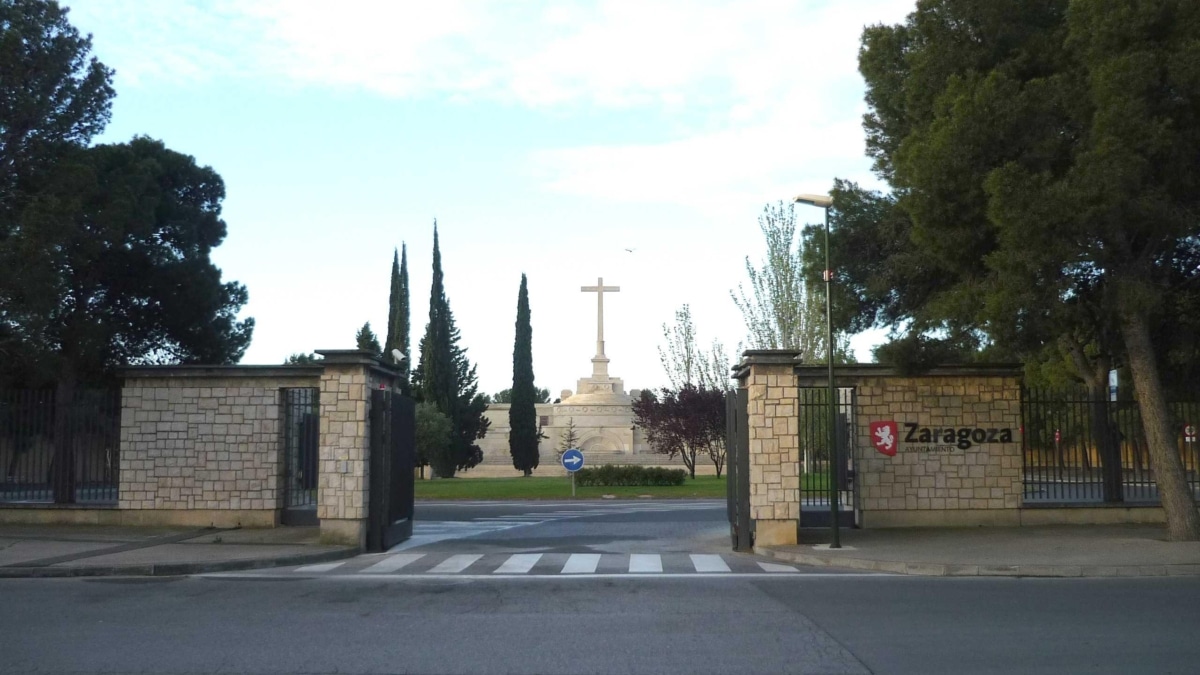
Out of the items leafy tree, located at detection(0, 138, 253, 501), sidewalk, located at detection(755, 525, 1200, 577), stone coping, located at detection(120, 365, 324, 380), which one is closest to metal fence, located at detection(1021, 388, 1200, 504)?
sidewalk, located at detection(755, 525, 1200, 577)

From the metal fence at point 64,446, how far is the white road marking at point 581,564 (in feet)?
30.0

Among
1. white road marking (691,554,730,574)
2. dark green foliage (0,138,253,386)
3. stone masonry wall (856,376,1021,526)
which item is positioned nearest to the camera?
white road marking (691,554,730,574)

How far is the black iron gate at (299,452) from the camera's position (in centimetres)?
1995

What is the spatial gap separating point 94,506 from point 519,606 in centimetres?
1211

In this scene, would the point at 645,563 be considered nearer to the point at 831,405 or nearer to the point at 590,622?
the point at 831,405

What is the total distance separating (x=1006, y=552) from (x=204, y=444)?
13.3 meters

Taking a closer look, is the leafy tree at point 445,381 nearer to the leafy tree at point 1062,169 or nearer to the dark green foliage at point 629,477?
the dark green foliage at point 629,477

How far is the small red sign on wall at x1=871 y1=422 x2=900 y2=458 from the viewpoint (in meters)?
18.7

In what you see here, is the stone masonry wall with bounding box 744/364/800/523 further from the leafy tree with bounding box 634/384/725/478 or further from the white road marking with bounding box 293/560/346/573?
the leafy tree with bounding box 634/384/725/478

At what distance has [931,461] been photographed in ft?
63.7

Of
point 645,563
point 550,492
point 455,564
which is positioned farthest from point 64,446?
point 550,492

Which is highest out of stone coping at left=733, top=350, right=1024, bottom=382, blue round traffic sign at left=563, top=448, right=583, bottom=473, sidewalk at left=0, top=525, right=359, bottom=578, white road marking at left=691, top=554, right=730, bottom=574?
stone coping at left=733, top=350, right=1024, bottom=382

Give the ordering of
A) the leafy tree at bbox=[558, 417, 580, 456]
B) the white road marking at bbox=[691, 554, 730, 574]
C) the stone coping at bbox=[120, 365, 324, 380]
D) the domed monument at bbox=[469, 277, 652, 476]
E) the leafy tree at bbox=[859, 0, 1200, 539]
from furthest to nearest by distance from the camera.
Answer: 1. the domed monument at bbox=[469, 277, 652, 476]
2. the leafy tree at bbox=[558, 417, 580, 456]
3. the stone coping at bbox=[120, 365, 324, 380]
4. the leafy tree at bbox=[859, 0, 1200, 539]
5. the white road marking at bbox=[691, 554, 730, 574]

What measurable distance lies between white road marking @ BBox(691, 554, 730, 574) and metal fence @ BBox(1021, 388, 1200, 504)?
6.47m
